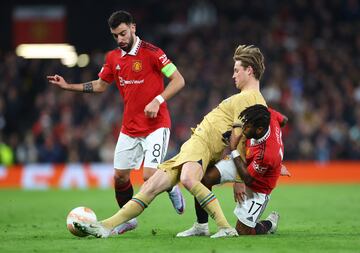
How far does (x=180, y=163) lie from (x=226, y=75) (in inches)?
570

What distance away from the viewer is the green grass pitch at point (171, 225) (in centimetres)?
830

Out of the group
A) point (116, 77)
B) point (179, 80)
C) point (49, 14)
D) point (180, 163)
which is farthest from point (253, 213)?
point (49, 14)

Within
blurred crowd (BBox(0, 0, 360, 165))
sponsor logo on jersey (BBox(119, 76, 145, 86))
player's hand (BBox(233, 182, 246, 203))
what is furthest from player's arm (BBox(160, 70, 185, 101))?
blurred crowd (BBox(0, 0, 360, 165))

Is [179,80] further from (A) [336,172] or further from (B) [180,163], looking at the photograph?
(A) [336,172]

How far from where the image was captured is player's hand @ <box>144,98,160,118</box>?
9.57 m

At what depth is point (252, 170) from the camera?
934cm

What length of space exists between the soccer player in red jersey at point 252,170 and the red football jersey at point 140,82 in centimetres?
128

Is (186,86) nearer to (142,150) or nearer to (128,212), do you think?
(142,150)

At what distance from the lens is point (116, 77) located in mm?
10469

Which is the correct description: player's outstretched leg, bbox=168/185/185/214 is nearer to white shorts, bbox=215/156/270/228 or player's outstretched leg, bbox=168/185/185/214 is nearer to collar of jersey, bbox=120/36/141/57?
white shorts, bbox=215/156/270/228

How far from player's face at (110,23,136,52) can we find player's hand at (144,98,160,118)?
35.2 inches

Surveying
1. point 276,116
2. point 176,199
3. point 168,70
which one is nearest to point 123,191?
point 176,199

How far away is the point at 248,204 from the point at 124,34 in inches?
99.2

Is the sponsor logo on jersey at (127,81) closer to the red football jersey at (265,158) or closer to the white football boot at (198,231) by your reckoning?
the red football jersey at (265,158)
